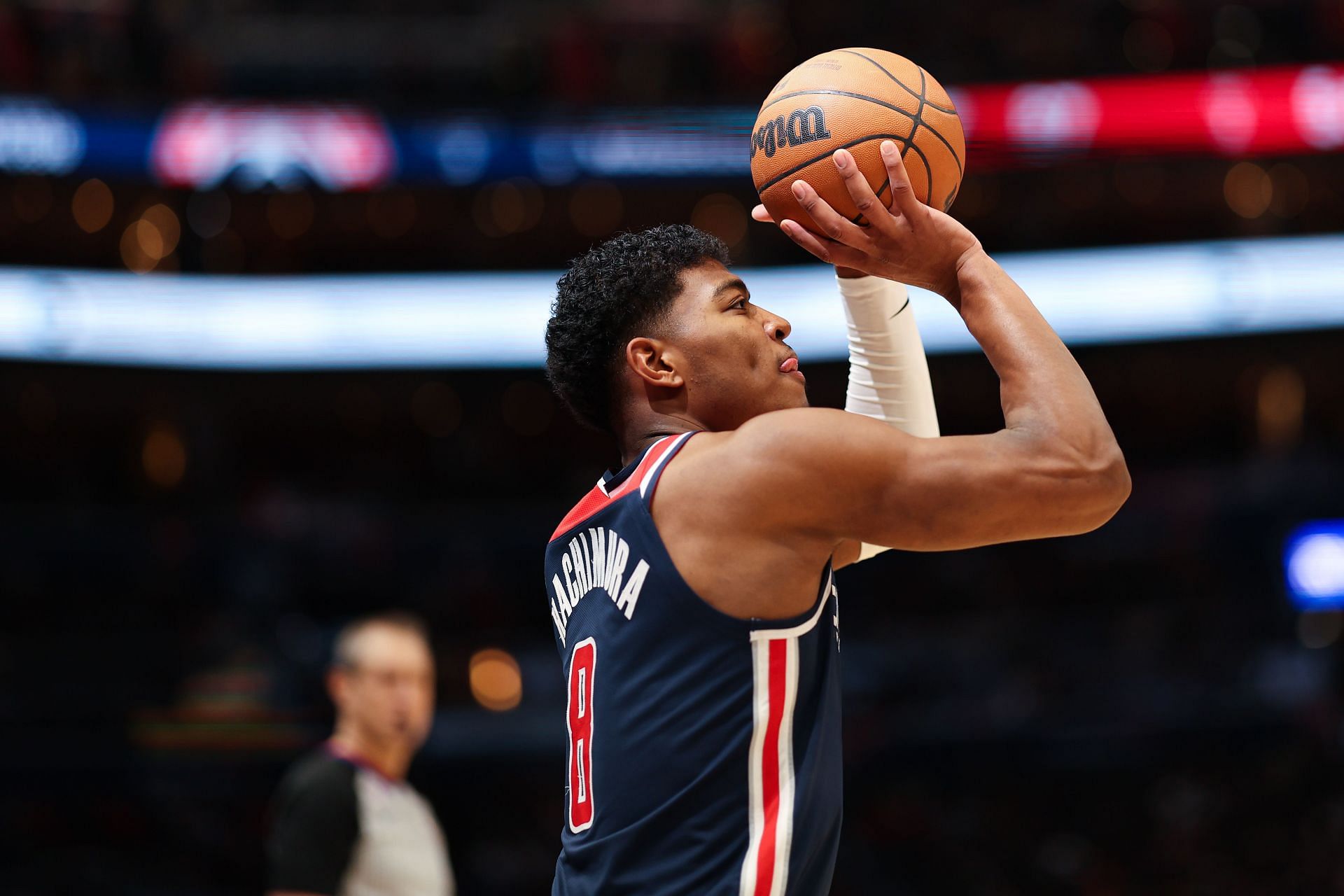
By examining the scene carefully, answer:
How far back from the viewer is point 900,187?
2246 mm

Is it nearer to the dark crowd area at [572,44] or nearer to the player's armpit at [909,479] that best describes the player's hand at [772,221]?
the player's armpit at [909,479]

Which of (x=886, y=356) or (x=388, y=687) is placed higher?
(x=886, y=356)

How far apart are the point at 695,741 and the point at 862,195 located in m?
0.90

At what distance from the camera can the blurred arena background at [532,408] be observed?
36.0 ft

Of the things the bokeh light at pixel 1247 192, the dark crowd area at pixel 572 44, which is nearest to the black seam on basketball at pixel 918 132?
the dark crowd area at pixel 572 44

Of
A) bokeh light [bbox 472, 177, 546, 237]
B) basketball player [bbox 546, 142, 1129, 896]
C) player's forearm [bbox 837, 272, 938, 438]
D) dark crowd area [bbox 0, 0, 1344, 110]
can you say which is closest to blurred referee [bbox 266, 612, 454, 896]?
basketball player [bbox 546, 142, 1129, 896]

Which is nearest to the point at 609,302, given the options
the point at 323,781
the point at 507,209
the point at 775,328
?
the point at 775,328

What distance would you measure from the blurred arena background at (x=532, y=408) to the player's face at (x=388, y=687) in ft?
21.2

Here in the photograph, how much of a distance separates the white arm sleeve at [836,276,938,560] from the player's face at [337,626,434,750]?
7.40 ft

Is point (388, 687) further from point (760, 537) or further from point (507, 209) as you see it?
point (507, 209)

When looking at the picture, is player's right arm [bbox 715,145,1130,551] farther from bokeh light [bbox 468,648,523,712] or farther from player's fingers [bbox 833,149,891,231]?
bokeh light [bbox 468,648,523,712]

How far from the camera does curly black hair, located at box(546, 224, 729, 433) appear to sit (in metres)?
2.43

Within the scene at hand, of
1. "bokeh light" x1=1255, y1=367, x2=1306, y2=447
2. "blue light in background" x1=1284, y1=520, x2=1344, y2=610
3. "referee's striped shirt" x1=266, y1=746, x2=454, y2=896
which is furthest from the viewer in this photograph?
"bokeh light" x1=1255, y1=367, x2=1306, y2=447

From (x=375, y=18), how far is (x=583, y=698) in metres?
14.8
